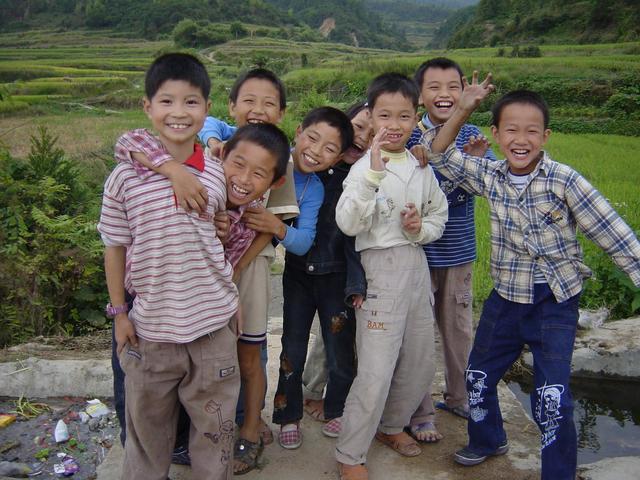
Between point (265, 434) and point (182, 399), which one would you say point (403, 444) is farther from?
point (182, 399)

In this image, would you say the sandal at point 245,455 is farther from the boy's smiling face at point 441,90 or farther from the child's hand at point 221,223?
the boy's smiling face at point 441,90

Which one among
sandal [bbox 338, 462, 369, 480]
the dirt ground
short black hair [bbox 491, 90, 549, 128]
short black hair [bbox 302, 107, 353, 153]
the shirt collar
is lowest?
the dirt ground

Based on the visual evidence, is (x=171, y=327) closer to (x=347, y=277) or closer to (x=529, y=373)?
(x=347, y=277)

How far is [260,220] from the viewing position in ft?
7.14

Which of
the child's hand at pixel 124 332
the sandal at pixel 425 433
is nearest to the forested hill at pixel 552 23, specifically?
the sandal at pixel 425 433

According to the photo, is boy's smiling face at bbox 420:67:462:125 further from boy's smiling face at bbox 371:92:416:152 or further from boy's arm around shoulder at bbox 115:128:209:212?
boy's arm around shoulder at bbox 115:128:209:212

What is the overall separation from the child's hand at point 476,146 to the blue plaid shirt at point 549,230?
0.19m

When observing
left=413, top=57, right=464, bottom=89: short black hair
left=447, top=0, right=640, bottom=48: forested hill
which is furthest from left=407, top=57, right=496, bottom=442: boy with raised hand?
left=447, top=0, right=640, bottom=48: forested hill

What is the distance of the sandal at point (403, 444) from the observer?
8.20ft

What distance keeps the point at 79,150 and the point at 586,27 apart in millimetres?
29798

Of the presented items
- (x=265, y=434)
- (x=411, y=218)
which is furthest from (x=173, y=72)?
(x=265, y=434)

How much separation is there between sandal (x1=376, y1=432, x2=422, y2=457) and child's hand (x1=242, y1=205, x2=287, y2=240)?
106 cm

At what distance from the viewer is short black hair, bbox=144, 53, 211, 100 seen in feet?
6.32

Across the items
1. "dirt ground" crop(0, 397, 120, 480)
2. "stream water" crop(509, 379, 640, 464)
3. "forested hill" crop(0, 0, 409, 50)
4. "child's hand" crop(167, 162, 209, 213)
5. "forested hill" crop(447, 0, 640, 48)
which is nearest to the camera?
"child's hand" crop(167, 162, 209, 213)
